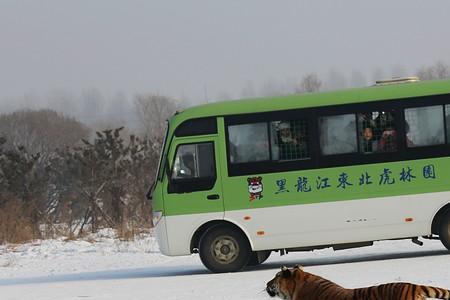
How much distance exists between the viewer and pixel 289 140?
53.7 feet

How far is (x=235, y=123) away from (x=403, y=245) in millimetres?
5782

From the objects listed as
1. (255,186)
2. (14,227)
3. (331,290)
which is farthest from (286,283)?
(14,227)

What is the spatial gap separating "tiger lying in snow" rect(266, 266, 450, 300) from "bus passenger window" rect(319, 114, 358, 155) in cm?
825

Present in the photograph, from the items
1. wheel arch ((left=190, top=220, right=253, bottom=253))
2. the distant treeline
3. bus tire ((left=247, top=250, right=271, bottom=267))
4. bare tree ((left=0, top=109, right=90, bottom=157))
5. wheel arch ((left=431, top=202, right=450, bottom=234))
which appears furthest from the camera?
bare tree ((left=0, top=109, right=90, bottom=157))

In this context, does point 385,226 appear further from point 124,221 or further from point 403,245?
point 124,221

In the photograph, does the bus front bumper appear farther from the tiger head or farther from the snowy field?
the tiger head

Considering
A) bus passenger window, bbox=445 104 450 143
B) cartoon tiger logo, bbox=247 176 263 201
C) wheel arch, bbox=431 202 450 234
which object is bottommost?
wheel arch, bbox=431 202 450 234

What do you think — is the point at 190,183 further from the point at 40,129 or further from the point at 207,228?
the point at 40,129

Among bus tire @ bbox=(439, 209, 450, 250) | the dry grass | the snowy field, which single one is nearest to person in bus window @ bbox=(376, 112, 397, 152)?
bus tire @ bbox=(439, 209, 450, 250)

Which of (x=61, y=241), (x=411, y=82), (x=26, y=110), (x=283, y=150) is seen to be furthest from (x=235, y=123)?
(x=26, y=110)

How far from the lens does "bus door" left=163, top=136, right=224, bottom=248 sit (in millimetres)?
16375

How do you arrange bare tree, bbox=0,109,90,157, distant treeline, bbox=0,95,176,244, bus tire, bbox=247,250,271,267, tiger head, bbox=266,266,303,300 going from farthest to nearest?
bare tree, bbox=0,109,90,157 < distant treeline, bbox=0,95,176,244 < bus tire, bbox=247,250,271,267 < tiger head, bbox=266,266,303,300

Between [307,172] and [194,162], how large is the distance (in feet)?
6.32

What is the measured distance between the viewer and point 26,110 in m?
98.7
